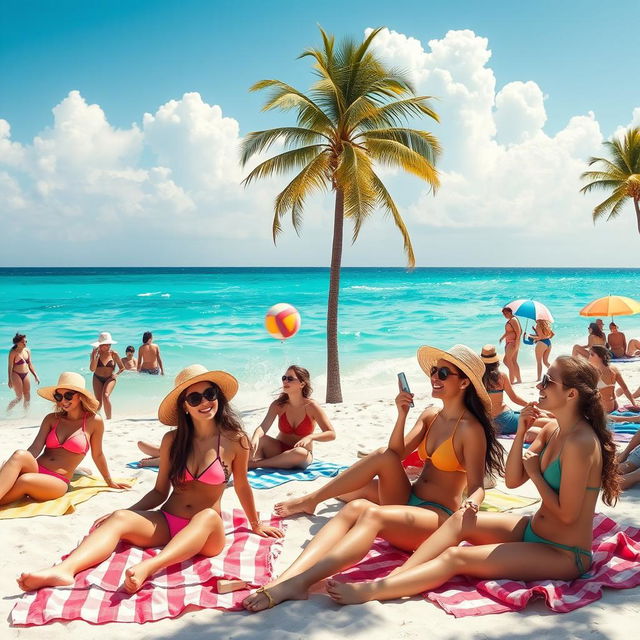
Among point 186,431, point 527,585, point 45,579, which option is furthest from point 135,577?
point 527,585

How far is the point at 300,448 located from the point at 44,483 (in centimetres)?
242

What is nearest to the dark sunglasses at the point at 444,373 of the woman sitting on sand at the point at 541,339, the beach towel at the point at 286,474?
the beach towel at the point at 286,474

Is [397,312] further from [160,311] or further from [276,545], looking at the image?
[276,545]

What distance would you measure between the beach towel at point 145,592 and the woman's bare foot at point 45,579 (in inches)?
1.5

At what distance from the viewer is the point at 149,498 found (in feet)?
13.4

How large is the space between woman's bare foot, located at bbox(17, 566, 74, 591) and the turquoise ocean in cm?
951

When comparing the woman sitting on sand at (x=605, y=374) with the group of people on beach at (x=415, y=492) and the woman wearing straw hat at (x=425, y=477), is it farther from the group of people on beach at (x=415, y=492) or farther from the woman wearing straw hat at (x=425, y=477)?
the woman wearing straw hat at (x=425, y=477)

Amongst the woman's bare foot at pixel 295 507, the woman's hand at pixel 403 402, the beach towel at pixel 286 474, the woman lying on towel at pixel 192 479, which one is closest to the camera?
the woman lying on towel at pixel 192 479

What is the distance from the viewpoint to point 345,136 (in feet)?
39.3

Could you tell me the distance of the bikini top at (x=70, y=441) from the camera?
5387mm

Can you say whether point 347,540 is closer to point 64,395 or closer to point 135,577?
point 135,577

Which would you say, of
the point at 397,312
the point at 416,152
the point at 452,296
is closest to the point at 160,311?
the point at 397,312

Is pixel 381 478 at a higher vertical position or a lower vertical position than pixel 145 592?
higher

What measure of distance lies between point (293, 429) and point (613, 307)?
9490 mm
